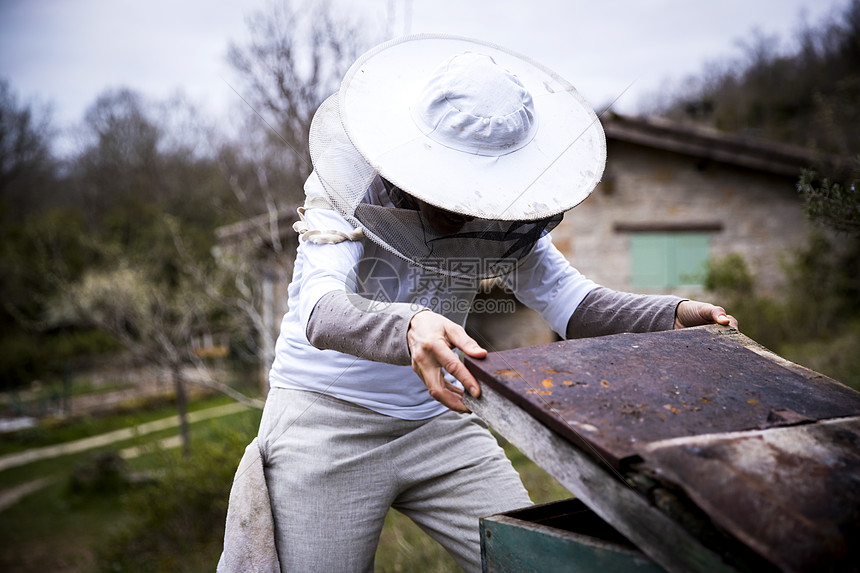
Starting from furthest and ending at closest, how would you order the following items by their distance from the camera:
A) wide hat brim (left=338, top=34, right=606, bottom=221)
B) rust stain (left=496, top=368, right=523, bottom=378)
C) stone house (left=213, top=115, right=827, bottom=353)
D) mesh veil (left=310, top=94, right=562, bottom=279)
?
stone house (left=213, top=115, right=827, bottom=353), mesh veil (left=310, top=94, right=562, bottom=279), wide hat brim (left=338, top=34, right=606, bottom=221), rust stain (left=496, top=368, right=523, bottom=378)

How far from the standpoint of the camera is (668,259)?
9164mm

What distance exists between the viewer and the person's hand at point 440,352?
1203mm

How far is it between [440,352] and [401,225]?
48 centimetres

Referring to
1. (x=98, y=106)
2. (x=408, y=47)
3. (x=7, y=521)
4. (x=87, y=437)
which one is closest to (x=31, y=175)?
(x=98, y=106)

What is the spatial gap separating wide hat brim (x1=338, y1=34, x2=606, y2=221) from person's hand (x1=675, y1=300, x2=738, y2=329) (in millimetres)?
456

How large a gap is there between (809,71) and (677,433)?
23407 millimetres

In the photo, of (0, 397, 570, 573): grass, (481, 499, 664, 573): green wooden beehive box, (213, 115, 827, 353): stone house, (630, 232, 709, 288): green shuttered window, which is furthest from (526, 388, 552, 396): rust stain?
(630, 232, 709, 288): green shuttered window

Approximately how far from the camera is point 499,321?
30.7ft

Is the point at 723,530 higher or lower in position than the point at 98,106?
lower

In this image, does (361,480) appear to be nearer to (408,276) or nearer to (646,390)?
(408,276)

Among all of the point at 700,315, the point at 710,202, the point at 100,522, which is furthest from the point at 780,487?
the point at 100,522

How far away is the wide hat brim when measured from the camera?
144 centimetres

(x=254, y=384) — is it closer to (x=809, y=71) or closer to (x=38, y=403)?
(x=38, y=403)

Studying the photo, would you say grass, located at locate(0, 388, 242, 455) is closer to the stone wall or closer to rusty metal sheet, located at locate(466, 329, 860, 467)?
the stone wall
